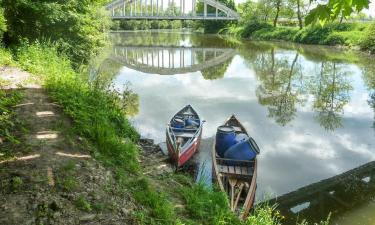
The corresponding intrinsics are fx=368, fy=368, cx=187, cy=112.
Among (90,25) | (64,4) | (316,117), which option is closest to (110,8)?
(90,25)

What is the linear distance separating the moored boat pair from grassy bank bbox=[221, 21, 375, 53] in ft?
65.0

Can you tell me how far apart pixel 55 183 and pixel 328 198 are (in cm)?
635

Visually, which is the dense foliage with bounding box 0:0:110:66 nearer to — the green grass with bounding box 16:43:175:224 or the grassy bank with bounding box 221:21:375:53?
the green grass with bounding box 16:43:175:224

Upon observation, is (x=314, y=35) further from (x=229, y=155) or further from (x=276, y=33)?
(x=229, y=155)

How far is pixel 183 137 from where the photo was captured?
11.1m

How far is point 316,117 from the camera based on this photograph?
15719 millimetres

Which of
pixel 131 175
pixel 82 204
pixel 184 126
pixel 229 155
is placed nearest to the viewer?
pixel 82 204

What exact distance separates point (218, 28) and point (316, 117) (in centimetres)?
6972

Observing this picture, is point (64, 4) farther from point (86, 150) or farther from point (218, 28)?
point (218, 28)

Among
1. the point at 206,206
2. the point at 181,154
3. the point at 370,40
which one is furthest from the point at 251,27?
the point at 206,206

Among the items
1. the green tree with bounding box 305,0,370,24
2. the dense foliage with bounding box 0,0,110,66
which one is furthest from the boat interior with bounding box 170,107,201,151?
the green tree with bounding box 305,0,370,24

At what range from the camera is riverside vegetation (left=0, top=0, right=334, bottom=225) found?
19.2 ft

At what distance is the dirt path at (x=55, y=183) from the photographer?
15.2 feet

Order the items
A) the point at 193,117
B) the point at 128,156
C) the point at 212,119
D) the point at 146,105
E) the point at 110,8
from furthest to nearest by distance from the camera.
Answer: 1. the point at 110,8
2. the point at 146,105
3. the point at 212,119
4. the point at 193,117
5. the point at 128,156
